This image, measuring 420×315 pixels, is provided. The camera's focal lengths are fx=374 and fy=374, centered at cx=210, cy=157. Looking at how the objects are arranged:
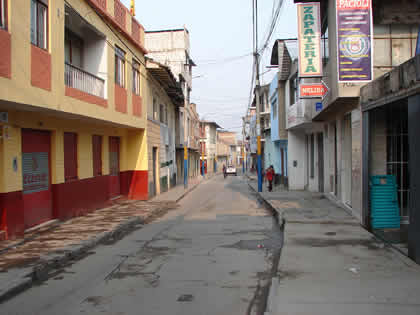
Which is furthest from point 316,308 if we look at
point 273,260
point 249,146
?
point 249,146

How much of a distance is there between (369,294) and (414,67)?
376cm

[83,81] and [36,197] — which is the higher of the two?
[83,81]

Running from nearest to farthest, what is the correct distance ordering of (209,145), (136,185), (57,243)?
(57,243)
(136,185)
(209,145)

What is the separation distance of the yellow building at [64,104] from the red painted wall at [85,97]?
0.03 m

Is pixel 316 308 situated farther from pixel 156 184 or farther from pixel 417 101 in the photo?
pixel 156 184

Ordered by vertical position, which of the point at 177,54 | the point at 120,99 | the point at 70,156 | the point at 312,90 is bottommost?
the point at 70,156

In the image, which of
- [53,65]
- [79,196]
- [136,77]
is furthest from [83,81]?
[136,77]

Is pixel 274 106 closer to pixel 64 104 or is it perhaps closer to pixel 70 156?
pixel 70 156

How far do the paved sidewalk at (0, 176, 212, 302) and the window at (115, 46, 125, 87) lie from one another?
5.06 metres

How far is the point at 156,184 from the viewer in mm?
21031

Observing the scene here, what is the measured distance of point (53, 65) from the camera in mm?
9195

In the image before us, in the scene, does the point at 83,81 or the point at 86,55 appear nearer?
the point at 83,81

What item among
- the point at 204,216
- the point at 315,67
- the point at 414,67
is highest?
the point at 315,67

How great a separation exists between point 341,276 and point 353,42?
6.39 metres
